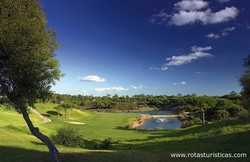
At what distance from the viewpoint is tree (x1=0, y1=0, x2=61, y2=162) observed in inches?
693

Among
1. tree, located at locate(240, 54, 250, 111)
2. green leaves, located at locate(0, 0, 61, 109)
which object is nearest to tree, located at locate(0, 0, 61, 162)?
green leaves, located at locate(0, 0, 61, 109)

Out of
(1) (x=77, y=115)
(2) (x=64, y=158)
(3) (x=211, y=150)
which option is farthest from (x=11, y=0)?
(1) (x=77, y=115)

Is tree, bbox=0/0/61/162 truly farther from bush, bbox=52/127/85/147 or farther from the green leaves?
bush, bbox=52/127/85/147

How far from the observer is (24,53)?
17625 millimetres

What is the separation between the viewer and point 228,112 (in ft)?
292

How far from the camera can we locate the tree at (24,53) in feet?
57.8

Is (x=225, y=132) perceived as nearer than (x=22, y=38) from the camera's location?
No

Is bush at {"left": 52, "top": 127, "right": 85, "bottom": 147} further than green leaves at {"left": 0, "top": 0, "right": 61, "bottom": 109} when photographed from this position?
Yes

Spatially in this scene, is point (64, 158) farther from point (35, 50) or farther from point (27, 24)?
point (27, 24)

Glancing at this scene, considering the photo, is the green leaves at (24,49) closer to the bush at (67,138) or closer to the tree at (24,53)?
the tree at (24,53)

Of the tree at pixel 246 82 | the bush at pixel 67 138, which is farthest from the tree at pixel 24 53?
the tree at pixel 246 82

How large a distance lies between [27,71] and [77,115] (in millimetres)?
105487

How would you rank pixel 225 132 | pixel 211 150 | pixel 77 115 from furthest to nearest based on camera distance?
pixel 77 115 < pixel 225 132 < pixel 211 150

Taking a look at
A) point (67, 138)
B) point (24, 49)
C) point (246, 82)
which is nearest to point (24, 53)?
point (24, 49)
